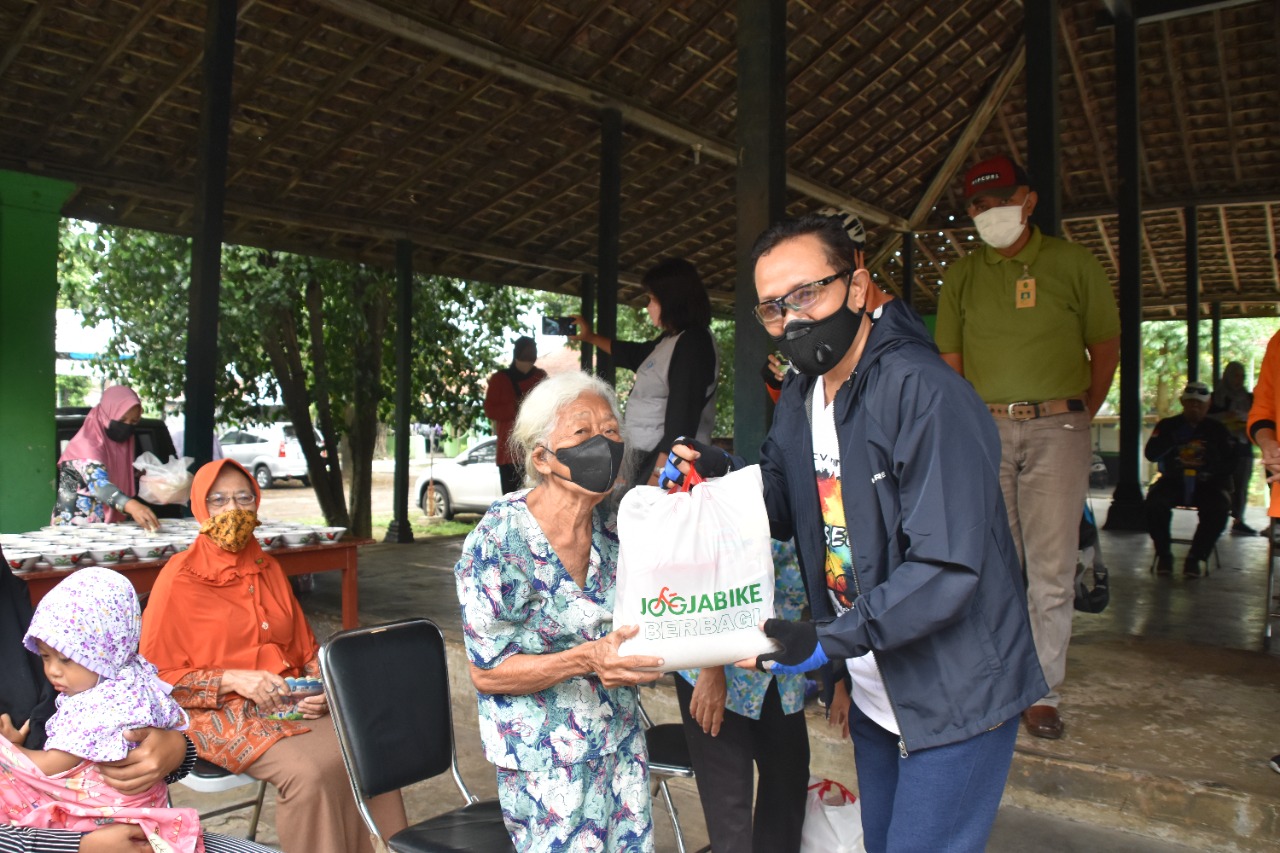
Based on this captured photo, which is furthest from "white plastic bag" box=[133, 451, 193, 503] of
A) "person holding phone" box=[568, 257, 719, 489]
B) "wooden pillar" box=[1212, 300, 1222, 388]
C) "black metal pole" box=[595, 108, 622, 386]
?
"wooden pillar" box=[1212, 300, 1222, 388]

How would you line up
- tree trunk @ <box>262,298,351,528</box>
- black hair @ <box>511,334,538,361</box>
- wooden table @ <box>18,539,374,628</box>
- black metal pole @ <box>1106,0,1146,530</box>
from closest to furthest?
1. wooden table @ <box>18,539,374,628</box>
2. black hair @ <box>511,334,538,361</box>
3. black metal pole @ <box>1106,0,1146,530</box>
4. tree trunk @ <box>262,298,351,528</box>

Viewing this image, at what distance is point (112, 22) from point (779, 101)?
420 centimetres

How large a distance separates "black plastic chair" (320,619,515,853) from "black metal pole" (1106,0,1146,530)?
739cm

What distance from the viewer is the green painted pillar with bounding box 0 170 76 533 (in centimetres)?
654

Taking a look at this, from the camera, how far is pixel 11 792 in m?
2.24

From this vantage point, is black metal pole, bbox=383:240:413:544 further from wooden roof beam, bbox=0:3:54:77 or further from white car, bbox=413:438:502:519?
white car, bbox=413:438:502:519

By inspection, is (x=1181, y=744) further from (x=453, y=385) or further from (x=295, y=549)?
(x=453, y=385)

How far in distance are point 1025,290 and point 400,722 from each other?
103 inches

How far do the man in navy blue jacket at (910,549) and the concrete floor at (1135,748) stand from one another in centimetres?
183

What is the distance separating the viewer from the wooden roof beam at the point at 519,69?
5.85m

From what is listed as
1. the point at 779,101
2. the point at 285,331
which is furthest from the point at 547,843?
the point at 285,331

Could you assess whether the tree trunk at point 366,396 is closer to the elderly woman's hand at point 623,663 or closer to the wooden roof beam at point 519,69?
the wooden roof beam at point 519,69

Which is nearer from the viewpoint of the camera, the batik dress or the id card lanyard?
the batik dress

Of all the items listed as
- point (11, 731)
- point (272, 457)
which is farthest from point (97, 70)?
point (272, 457)
